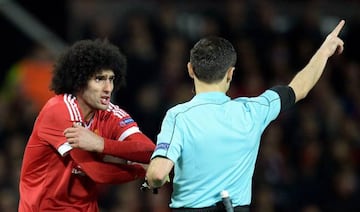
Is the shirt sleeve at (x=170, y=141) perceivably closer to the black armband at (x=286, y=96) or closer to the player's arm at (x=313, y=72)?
the black armband at (x=286, y=96)

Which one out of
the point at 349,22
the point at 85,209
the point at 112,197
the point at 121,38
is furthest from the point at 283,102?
the point at 349,22

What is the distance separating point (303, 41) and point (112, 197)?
9.48ft

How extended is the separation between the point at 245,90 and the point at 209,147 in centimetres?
516

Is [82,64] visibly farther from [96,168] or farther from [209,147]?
[209,147]

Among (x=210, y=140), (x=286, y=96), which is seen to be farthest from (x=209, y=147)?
(x=286, y=96)

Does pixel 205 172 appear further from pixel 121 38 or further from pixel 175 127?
pixel 121 38

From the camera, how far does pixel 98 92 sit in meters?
5.69

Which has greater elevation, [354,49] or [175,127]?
[354,49]

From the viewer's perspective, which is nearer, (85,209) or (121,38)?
(85,209)

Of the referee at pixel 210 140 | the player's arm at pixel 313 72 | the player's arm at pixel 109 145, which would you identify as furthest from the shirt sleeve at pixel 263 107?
the player's arm at pixel 109 145

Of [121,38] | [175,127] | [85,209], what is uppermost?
[121,38]

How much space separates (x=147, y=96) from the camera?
9.90m

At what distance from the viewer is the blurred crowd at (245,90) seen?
9.62 m

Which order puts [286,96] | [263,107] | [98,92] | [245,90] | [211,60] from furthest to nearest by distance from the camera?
[245,90], [98,92], [286,96], [263,107], [211,60]
